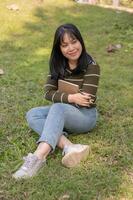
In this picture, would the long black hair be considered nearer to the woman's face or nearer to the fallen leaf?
the woman's face

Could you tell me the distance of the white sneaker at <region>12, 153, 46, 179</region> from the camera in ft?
11.7

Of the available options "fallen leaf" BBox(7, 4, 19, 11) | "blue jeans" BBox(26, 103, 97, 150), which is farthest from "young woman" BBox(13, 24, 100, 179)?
"fallen leaf" BBox(7, 4, 19, 11)

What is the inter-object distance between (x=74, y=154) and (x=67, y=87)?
69cm

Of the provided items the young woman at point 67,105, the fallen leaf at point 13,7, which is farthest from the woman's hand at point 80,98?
the fallen leaf at point 13,7

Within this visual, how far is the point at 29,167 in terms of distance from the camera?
360cm

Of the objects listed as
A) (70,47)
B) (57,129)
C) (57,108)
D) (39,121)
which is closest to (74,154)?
(57,129)

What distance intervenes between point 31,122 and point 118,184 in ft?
3.60

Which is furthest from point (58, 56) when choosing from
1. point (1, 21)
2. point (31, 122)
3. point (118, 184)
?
point (1, 21)

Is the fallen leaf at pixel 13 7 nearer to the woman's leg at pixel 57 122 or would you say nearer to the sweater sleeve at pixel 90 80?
the woman's leg at pixel 57 122

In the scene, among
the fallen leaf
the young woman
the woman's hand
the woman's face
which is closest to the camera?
the young woman

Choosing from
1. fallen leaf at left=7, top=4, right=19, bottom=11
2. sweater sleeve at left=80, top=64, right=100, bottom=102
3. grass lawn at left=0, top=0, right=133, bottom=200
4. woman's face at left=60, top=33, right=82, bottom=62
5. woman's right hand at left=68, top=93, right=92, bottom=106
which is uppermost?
woman's face at left=60, top=33, right=82, bottom=62

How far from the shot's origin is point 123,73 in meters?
6.28

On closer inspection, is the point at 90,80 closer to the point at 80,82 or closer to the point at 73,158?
the point at 80,82

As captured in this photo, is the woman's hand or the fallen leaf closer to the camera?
the woman's hand
